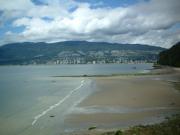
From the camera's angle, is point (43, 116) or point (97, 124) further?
point (43, 116)

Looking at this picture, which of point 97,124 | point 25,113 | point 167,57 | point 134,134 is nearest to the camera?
point 134,134

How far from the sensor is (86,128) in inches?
664

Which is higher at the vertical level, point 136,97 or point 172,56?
point 172,56

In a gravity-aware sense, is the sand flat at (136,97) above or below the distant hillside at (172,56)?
below

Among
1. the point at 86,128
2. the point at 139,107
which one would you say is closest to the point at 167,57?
the point at 139,107

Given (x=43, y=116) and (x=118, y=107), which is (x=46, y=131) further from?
(x=118, y=107)

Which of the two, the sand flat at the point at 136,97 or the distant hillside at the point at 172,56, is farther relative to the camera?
the distant hillside at the point at 172,56

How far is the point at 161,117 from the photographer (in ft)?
62.9

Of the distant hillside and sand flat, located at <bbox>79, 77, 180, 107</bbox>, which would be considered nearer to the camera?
sand flat, located at <bbox>79, 77, 180, 107</bbox>

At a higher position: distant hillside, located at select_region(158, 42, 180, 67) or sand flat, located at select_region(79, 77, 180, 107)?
distant hillside, located at select_region(158, 42, 180, 67)

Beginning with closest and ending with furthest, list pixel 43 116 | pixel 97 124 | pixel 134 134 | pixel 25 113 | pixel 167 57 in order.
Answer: pixel 134 134, pixel 97 124, pixel 43 116, pixel 25 113, pixel 167 57

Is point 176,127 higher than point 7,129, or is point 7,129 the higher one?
point 176,127

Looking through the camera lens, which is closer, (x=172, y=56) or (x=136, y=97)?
(x=136, y=97)

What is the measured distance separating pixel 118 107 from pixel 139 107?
2.13m
